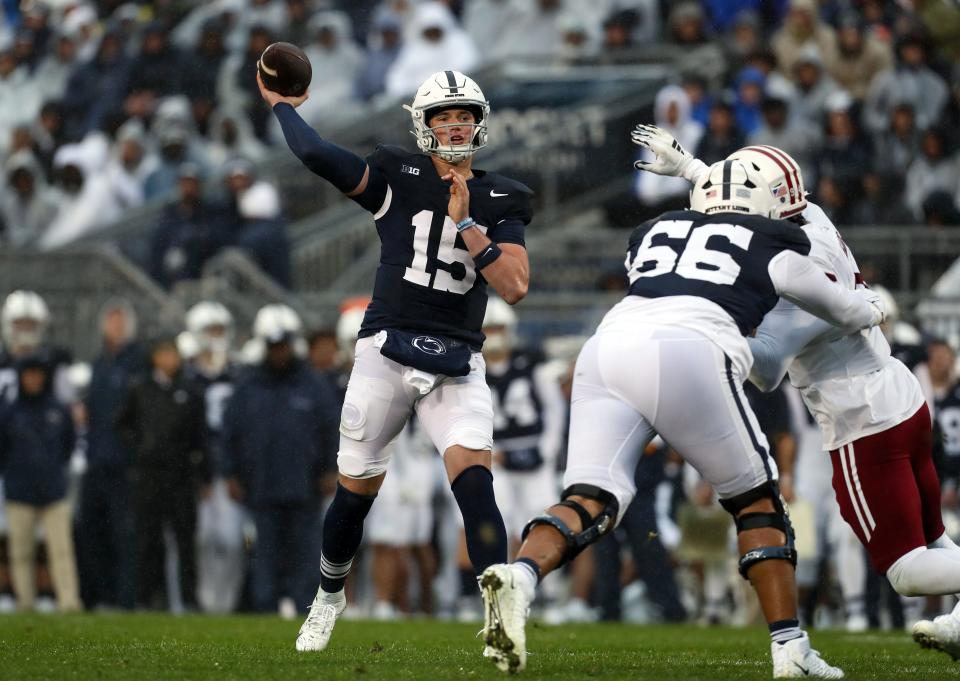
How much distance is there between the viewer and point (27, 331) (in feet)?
40.4

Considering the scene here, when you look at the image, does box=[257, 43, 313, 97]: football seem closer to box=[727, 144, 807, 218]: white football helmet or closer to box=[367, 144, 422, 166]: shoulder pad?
box=[367, 144, 422, 166]: shoulder pad

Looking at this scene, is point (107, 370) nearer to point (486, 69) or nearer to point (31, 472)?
point (31, 472)

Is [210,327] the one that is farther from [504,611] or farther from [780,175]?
[504,611]

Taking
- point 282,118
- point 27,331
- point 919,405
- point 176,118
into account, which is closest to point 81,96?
point 176,118

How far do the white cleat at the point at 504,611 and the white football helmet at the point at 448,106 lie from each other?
6.00 ft

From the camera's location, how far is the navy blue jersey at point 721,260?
5.46 m

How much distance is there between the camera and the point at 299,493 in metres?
11.2

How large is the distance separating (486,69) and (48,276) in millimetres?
4365

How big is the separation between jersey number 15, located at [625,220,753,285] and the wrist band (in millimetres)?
507

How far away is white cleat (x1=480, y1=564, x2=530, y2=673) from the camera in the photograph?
5051 mm

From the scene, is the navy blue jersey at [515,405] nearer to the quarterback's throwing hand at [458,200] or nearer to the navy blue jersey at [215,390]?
the navy blue jersey at [215,390]

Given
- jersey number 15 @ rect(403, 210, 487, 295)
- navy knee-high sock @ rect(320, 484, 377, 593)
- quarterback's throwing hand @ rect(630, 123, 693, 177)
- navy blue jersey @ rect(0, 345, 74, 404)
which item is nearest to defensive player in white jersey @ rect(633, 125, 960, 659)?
quarterback's throwing hand @ rect(630, 123, 693, 177)

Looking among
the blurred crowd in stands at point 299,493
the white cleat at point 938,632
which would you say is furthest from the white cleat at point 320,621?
the blurred crowd in stands at point 299,493

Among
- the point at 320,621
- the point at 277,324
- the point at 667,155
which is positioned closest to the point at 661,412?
the point at 667,155
